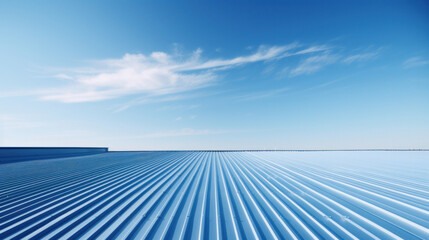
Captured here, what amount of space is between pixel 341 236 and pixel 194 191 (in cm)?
368

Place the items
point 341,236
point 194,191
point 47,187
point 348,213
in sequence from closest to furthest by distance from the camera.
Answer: point 341,236 → point 348,213 → point 194,191 → point 47,187

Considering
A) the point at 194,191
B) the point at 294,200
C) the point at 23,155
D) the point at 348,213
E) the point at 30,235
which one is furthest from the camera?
the point at 23,155

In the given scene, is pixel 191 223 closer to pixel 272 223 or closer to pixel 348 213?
pixel 272 223

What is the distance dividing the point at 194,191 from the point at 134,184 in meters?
2.36

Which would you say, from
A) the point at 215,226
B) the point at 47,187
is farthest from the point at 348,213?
the point at 47,187

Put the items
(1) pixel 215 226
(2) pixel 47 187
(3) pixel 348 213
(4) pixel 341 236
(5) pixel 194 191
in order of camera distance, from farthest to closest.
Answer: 1. (2) pixel 47 187
2. (5) pixel 194 191
3. (3) pixel 348 213
4. (1) pixel 215 226
5. (4) pixel 341 236

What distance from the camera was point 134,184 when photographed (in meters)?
6.22

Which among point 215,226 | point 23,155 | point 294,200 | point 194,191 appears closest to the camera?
point 215,226

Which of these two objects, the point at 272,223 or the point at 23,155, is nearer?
the point at 272,223

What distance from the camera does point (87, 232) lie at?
3066mm

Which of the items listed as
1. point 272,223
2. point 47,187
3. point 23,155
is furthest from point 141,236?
point 23,155

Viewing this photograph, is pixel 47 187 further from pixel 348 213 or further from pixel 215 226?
pixel 348 213

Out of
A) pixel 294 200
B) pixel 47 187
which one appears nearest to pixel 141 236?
pixel 294 200

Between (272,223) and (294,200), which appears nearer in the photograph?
(272,223)
